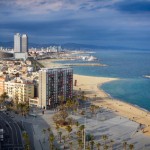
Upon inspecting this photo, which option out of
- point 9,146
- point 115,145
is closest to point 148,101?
point 115,145

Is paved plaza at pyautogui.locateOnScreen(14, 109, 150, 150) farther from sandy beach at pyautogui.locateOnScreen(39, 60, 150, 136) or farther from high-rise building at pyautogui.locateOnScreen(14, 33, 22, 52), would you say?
high-rise building at pyautogui.locateOnScreen(14, 33, 22, 52)

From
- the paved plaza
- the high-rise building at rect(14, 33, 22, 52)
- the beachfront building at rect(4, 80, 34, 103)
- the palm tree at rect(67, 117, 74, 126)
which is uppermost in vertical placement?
the high-rise building at rect(14, 33, 22, 52)

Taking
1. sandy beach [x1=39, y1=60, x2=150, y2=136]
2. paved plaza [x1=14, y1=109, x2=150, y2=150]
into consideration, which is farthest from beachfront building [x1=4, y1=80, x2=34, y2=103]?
sandy beach [x1=39, y1=60, x2=150, y2=136]

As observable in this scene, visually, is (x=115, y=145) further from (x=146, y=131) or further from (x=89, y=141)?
(x=146, y=131)

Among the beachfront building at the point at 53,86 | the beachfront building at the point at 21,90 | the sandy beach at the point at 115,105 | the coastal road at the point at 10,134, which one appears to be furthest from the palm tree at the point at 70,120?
the beachfront building at the point at 21,90

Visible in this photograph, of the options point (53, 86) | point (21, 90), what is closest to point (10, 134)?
point (53, 86)

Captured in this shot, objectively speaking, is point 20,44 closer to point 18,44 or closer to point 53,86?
point 18,44
